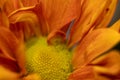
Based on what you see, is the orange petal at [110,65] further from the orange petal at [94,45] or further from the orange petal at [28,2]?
the orange petal at [28,2]

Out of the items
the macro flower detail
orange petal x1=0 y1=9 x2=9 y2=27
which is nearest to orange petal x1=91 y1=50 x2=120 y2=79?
the macro flower detail

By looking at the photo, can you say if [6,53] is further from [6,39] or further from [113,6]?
[113,6]

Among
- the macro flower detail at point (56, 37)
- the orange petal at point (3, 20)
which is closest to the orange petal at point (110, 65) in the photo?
the macro flower detail at point (56, 37)

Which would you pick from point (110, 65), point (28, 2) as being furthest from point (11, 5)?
point (110, 65)

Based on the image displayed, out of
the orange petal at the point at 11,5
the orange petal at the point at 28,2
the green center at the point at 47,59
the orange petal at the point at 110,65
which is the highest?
the orange petal at the point at 28,2

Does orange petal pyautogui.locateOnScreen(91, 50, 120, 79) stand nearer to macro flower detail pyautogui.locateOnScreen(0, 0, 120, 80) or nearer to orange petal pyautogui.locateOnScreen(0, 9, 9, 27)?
macro flower detail pyautogui.locateOnScreen(0, 0, 120, 80)
